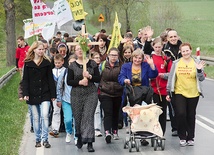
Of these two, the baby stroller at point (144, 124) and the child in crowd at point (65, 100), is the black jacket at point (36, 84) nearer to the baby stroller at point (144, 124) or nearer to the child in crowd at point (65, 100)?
the child in crowd at point (65, 100)

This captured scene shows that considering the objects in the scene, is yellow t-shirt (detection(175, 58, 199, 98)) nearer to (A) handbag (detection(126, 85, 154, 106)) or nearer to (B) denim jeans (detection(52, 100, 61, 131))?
(A) handbag (detection(126, 85, 154, 106))

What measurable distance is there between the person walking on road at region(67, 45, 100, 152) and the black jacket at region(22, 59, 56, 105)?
0.46 metres

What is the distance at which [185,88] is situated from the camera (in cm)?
1095

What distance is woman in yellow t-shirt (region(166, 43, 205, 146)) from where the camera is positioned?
10914 millimetres

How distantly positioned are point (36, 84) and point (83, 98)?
86 cm

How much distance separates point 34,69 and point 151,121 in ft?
7.12

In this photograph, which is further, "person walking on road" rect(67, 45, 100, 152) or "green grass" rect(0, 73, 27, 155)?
"green grass" rect(0, 73, 27, 155)

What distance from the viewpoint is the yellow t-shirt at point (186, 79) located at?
1091cm

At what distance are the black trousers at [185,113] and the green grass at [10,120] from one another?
2791 millimetres

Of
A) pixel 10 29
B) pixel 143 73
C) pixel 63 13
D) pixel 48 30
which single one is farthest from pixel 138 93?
pixel 10 29

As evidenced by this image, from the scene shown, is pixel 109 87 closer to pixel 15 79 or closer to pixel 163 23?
pixel 15 79

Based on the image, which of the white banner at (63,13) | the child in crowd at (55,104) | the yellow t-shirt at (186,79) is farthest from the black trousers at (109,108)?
the white banner at (63,13)

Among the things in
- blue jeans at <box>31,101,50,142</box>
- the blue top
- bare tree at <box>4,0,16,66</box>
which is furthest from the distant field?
blue jeans at <box>31,101,50,142</box>

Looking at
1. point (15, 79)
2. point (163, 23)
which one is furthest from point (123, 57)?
point (163, 23)
